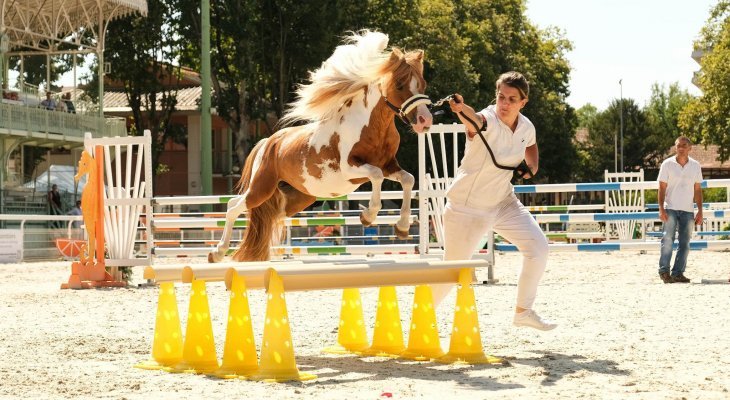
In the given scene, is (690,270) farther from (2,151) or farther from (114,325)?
(2,151)

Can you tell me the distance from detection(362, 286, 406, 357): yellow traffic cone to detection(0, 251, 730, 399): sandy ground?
0.91 feet

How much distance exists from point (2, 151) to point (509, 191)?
29.9 metres

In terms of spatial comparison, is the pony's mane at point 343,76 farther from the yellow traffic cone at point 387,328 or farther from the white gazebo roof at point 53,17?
the white gazebo roof at point 53,17

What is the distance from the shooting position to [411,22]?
46062mm

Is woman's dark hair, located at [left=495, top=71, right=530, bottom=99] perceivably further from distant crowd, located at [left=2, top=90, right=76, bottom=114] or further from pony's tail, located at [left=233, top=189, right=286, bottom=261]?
distant crowd, located at [left=2, top=90, right=76, bottom=114]

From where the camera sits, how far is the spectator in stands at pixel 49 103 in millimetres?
36312

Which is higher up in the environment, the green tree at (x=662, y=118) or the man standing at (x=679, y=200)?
the green tree at (x=662, y=118)

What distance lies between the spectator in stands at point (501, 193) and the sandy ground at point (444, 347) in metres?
0.67

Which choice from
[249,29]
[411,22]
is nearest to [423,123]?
[249,29]

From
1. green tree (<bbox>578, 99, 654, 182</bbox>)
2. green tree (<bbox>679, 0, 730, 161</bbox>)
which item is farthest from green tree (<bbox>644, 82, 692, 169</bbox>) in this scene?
green tree (<bbox>679, 0, 730, 161</bbox>)

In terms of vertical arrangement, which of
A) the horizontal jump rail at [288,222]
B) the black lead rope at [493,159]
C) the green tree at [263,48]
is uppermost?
the green tree at [263,48]

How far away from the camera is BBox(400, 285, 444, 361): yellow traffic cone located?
301 inches

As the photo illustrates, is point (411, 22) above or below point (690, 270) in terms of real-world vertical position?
above

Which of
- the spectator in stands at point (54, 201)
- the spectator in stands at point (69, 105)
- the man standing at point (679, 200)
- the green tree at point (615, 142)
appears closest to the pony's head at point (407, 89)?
the man standing at point (679, 200)
